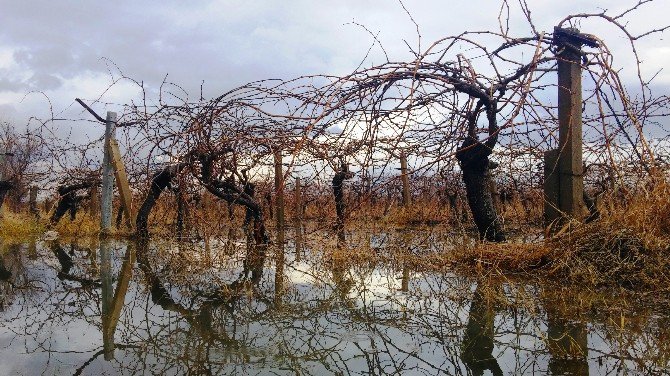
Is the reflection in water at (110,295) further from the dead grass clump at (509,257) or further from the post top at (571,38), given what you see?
the post top at (571,38)

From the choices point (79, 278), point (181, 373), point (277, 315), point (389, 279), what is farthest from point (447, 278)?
point (79, 278)

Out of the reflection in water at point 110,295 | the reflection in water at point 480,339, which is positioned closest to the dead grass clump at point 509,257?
the reflection in water at point 480,339

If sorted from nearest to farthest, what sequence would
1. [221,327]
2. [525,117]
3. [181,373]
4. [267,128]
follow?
1. [181,373]
2. [221,327]
3. [525,117]
4. [267,128]

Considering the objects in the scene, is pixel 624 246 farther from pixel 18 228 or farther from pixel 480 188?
pixel 18 228

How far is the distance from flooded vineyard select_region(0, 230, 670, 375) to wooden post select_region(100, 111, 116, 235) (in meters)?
4.31

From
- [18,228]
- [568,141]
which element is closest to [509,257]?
[568,141]

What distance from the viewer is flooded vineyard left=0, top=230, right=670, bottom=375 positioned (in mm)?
2297

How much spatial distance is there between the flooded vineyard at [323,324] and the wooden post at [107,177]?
4.31m

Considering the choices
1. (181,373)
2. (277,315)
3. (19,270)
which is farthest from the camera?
(19,270)

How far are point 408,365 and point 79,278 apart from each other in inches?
137

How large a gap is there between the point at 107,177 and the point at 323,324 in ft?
23.7

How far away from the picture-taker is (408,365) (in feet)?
7.43

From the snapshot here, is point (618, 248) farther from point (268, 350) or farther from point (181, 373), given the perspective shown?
point (181, 373)

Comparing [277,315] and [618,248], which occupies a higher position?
[618,248]
